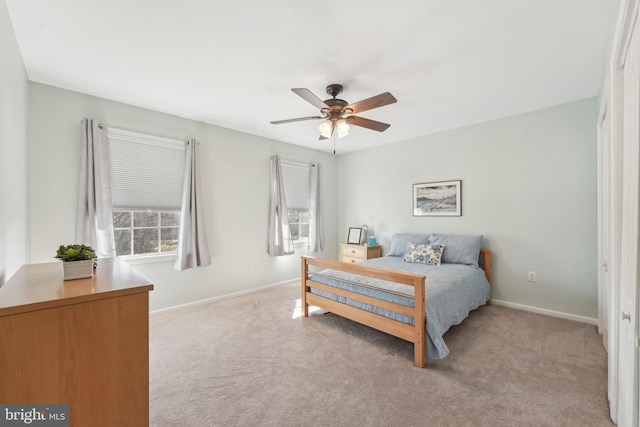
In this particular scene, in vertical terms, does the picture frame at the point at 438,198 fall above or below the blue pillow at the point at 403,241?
above

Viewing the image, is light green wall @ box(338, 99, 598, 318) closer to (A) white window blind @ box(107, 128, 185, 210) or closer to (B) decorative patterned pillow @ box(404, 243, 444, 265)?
(B) decorative patterned pillow @ box(404, 243, 444, 265)

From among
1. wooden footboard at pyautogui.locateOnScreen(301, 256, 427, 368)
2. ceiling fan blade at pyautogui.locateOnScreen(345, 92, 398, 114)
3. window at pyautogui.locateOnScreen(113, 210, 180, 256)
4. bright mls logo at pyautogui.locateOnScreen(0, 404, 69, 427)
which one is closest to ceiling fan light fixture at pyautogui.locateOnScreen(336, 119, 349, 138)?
ceiling fan blade at pyautogui.locateOnScreen(345, 92, 398, 114)

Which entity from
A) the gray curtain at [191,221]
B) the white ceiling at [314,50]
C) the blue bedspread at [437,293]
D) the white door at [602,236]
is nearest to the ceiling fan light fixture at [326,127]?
the white ceiling at [314,50]

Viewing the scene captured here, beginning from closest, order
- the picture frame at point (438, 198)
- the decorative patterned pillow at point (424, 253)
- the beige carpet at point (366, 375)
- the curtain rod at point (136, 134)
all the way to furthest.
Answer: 1. the beige carpet at point (366, 375)
2. the curtain rod at point (136, 134)
3. the decorative patterned pillow at point (424, 253)
4. the picture frame at point (438, 198)

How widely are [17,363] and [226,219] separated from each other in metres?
3.04

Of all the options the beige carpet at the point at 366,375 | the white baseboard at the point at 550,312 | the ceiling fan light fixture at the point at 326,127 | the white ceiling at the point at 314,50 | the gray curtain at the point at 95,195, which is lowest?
the beige carpet at the point at 366,375

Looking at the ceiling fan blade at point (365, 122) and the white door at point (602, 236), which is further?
the ceiling fan blade at point (365, 122)

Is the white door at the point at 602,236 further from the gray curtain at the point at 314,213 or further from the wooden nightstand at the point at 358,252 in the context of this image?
the gray curtain at the point at 314,213

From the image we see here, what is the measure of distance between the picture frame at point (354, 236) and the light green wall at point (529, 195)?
92cm

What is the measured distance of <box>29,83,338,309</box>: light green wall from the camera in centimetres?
259

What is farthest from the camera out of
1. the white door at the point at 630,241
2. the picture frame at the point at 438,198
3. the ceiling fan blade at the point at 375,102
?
the picture frame at the point at 438,198

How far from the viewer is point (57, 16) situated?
5.64ft

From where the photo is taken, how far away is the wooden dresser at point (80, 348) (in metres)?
0.87

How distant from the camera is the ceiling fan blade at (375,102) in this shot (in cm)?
213
